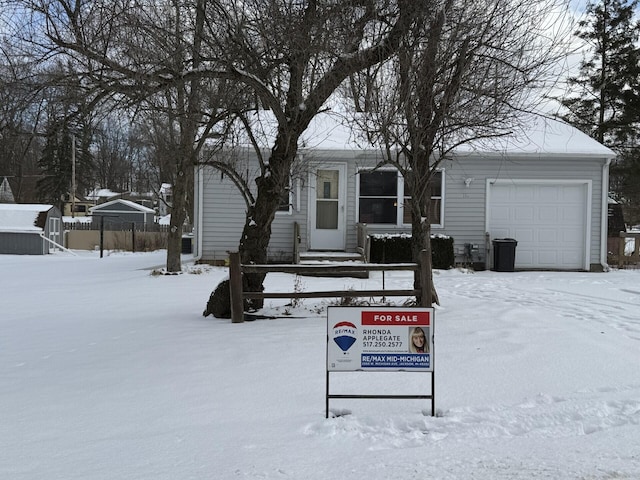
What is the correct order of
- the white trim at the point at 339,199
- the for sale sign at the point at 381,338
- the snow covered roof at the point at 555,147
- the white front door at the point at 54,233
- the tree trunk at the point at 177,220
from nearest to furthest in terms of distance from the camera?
1. the for sale sign at the point at 381,338
2. the tree trunk at the point at 177,220
3. the snow covered roof at the point at 555,147
4. the white trim at the point at 339,199
5. the white front door at the point at 54,233

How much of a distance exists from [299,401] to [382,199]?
465 inches

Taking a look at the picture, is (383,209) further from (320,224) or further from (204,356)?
(204,356)

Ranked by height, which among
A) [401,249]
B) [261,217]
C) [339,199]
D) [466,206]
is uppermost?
[339,199]

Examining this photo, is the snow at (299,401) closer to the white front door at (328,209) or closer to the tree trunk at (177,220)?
the tree trunk at (177,220)

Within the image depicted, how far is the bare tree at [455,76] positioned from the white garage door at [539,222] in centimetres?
898

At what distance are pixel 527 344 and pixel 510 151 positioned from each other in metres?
10.2

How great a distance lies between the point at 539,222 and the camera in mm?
16375

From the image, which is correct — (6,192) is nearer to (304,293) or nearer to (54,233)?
(54,233)

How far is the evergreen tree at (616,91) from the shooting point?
1097 inches

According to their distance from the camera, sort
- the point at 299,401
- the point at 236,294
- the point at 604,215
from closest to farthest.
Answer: the point at 299,401
the point at 236,294
the point at 604,215

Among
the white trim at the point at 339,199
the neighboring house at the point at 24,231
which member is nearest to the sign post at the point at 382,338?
the white trim at the point at 339,199

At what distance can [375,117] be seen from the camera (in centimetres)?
760

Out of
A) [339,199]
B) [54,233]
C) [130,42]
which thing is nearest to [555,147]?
[339,199]

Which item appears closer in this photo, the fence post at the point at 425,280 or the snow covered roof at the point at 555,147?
the fence post at the point at 425,280
